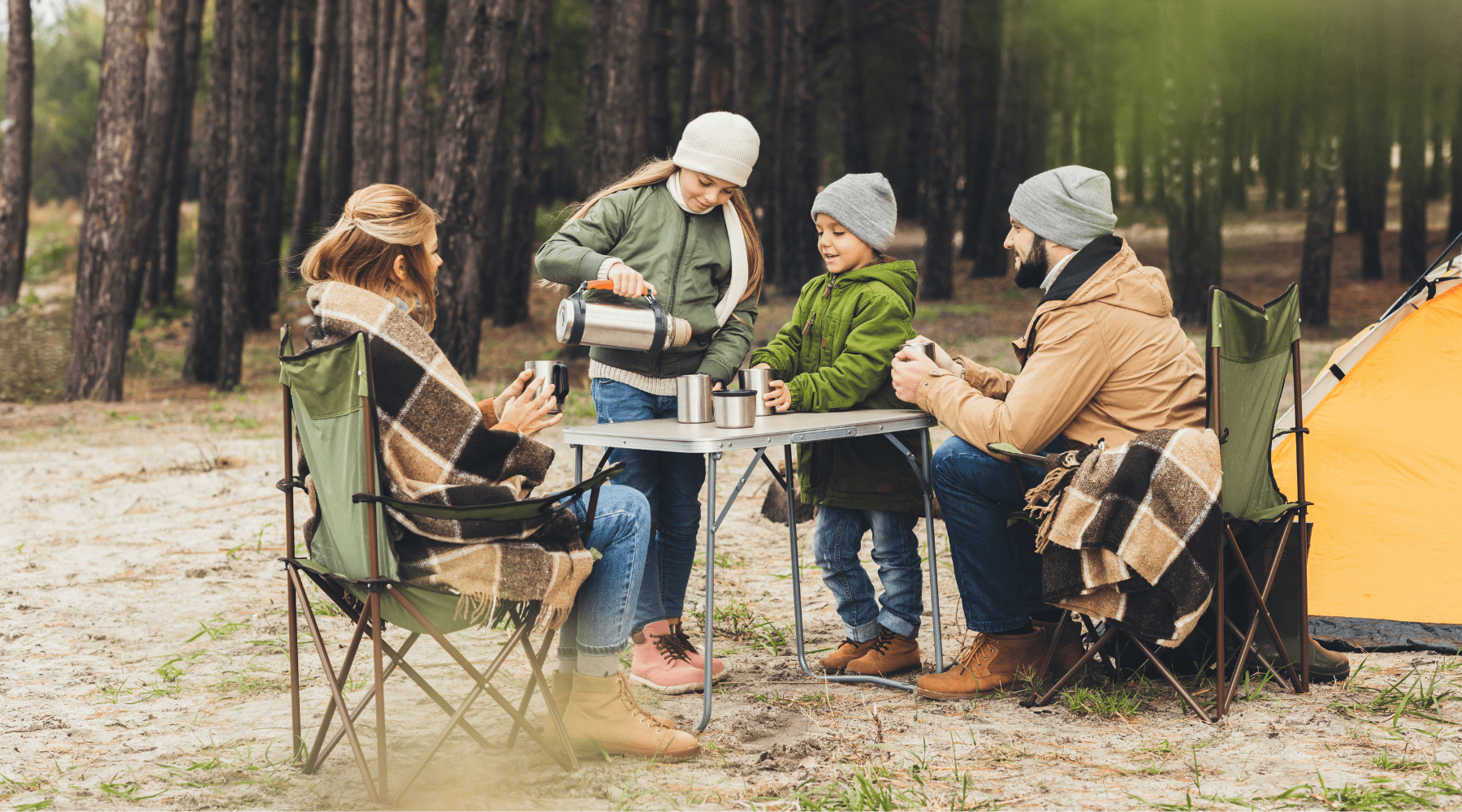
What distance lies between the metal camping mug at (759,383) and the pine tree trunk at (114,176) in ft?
27.7

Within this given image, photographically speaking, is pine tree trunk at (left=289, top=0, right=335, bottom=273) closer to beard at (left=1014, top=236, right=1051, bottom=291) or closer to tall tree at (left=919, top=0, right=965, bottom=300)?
tall tree at (left=919, top=0, right=965, bottom=300)

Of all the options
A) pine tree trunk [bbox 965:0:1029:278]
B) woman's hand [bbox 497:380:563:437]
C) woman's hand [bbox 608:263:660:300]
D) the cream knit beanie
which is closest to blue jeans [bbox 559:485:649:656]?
woman's hand [bbox 497:380:563:437]

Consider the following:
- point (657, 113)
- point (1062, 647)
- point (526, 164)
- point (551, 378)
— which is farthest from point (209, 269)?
point (1062, 647)

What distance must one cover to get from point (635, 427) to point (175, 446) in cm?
610

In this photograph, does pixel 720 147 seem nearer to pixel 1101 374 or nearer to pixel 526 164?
pixel 1101 374

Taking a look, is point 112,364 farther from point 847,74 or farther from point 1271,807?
point 847,74

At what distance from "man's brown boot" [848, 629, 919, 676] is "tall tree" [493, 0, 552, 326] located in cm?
1205

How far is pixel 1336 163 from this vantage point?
13.3 meters

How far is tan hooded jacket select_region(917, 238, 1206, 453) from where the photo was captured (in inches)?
128

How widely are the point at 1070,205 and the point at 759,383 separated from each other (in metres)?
1.05

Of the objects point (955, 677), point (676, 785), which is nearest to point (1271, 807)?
point (955, 677)

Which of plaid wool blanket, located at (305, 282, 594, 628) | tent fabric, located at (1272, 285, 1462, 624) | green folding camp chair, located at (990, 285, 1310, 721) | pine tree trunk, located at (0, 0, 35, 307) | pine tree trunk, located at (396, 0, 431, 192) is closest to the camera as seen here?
plaid wool blanket, located at (305, 282, 594, 628)

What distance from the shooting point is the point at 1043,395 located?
128 inches

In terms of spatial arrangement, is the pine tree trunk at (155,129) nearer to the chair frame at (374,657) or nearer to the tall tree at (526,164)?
the tall tree at (526,164)
